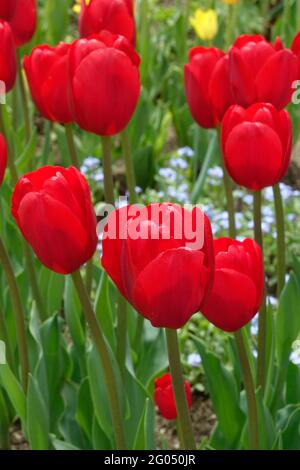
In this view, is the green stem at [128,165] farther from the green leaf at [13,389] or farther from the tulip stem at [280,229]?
the green leaf at [13,389]

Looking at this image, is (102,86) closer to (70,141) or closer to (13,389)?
(70,141)

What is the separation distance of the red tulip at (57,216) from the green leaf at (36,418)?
422 mm

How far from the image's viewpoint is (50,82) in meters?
1.55

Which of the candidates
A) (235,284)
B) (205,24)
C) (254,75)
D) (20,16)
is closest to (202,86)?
(254,75)

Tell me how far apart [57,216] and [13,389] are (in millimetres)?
525

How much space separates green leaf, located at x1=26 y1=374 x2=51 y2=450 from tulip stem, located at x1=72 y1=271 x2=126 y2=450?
18cm

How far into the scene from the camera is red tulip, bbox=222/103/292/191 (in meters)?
1.37

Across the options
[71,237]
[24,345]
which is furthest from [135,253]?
[24,345]

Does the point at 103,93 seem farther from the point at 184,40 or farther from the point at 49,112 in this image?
the point at 184,40

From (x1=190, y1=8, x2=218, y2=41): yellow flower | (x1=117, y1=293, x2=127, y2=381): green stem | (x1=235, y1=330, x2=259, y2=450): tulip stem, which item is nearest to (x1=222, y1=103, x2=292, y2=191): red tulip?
(x1=235, y1=330, x2=259, y2=450): tulip stem

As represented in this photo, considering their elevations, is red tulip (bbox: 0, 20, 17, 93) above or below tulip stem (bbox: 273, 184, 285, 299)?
above

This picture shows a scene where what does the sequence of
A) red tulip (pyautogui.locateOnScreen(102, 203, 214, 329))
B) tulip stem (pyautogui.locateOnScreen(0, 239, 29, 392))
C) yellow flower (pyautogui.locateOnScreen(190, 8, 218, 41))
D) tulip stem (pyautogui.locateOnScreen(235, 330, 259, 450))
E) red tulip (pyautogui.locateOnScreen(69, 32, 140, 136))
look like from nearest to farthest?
red tulip (pyautogui.locateOnScreen(102, 203, 214, 329)) → tulip stem (pyautogui.locateOnScreen(235, 330, 259, 450)) → red tulip (pyautogui.locateOnScreen(69, 32, 140, 136)) → tulip stem (pyautogui.locateOnScreen(0, 239, 29, 392)) → yellow flower (pyautogui.locateOnScreen(190, 8, 218, 41))

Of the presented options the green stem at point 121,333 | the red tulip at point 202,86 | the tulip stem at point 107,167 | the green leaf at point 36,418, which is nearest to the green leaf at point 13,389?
the green leaf at point 36,418

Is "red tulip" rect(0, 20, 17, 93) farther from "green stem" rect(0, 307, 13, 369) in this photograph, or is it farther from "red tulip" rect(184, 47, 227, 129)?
"green stem" rect(0, 307, 13, 369)
